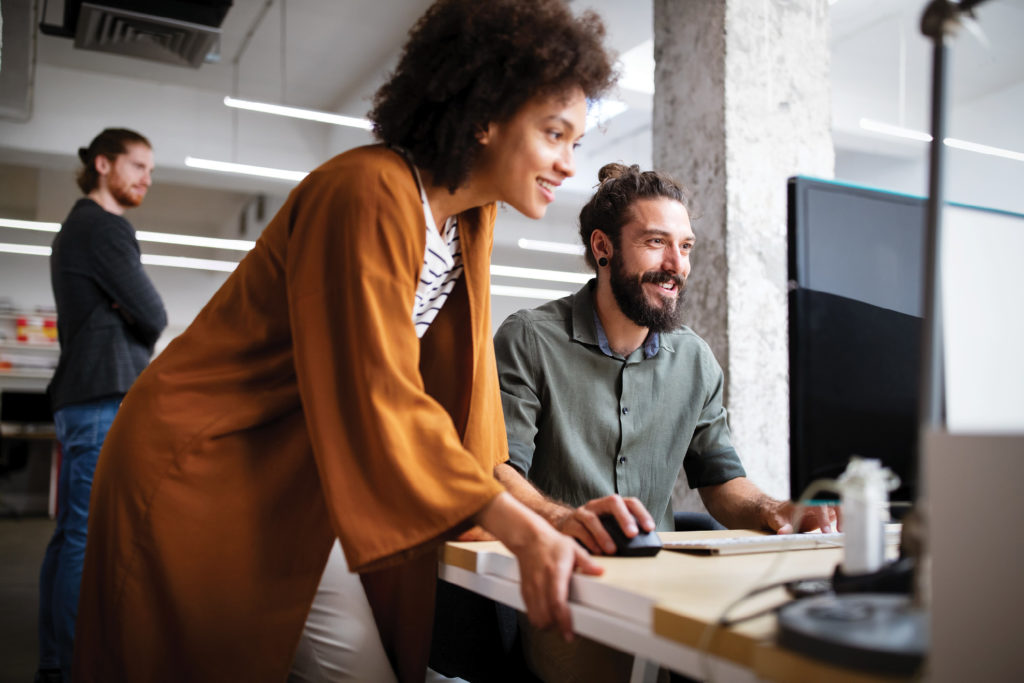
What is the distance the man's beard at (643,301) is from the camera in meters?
1.85

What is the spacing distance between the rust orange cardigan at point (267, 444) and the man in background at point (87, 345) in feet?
4.91

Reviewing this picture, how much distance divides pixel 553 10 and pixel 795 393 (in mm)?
702

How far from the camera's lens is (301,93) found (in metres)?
8.71

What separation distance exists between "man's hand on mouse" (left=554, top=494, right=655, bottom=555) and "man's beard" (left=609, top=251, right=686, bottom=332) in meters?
0.84

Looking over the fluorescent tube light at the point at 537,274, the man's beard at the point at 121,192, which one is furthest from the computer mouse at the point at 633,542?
the fluorescent tube light at the point at 537,274

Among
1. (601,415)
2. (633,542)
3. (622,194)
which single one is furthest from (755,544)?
(622,194)

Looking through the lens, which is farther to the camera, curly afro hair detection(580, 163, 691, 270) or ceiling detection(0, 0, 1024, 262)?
ceiling detection(0, 0, 1024, 262)

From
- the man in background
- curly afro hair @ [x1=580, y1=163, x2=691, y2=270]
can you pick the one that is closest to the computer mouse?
curly afro hair @ [x1=580, y1=163, x2=691, y2=270]

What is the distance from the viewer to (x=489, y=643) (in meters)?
1.43

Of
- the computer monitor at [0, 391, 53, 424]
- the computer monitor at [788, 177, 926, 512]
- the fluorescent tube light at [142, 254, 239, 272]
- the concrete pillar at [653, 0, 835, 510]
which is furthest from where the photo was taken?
the fluorescent tube light at [142, 254, 239, 272]

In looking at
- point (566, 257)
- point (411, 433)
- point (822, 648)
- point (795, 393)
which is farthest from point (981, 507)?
point (566, 257)

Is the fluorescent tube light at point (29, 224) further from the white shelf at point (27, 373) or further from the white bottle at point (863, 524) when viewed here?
the white bottle at point (863, 524)

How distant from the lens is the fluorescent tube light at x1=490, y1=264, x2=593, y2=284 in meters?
10.2

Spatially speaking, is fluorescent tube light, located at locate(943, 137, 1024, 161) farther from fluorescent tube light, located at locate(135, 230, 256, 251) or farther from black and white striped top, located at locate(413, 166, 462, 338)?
fluorescent tube light, located at locate(135, 230, 256, 251)
